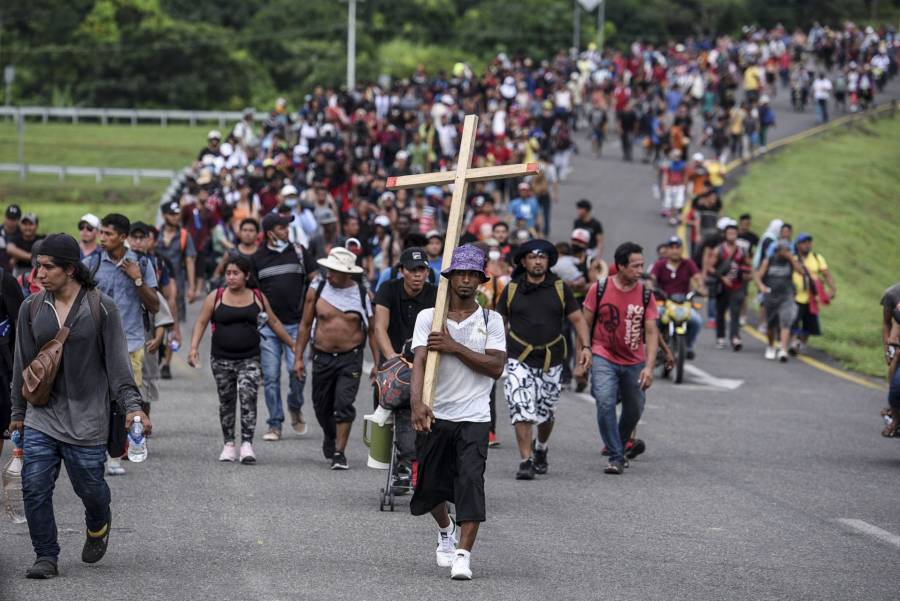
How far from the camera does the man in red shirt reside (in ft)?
40.5

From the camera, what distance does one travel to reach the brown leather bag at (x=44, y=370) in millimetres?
8281

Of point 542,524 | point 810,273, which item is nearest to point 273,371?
point 542,524

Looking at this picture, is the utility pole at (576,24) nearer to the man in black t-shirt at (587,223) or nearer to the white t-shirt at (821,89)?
the white t-shirt at (821,89)

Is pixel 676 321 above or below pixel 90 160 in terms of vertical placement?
below

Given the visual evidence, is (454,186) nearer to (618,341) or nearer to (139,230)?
(618,341)

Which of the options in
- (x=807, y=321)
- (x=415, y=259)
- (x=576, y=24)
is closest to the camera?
(x=415, y=259)

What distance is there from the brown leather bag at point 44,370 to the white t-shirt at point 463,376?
196 centimetres

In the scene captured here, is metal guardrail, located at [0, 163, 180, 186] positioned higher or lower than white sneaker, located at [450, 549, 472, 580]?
higher

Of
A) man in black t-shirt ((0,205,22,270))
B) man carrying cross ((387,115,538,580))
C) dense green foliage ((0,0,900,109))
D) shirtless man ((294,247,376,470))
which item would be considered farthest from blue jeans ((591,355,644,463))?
dense green foliage ((0,0,900,109))

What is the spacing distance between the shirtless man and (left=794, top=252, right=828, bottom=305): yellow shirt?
33.8 feet

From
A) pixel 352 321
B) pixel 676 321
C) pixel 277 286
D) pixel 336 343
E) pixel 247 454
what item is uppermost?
pixel 277 286

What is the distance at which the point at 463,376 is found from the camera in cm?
896

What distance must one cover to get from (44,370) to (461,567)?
246 cm

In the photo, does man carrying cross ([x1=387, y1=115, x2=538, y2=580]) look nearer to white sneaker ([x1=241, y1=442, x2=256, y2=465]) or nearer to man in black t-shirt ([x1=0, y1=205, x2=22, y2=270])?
white sneaker ([x1=241, y1=442, x2=256, y2=465])
